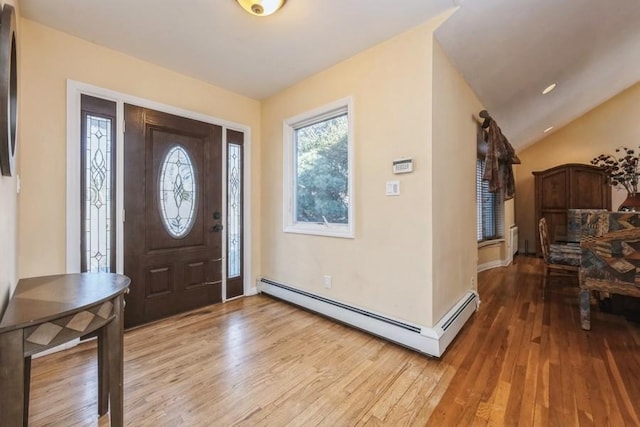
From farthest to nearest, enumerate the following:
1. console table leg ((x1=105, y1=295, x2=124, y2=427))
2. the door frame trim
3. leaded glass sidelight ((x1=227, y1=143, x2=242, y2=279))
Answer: leaded glass sidelight ((x1=227, y1=143, x2=242, y2=279)), the door frame trim, console table leg ((x1=105, y1=295, x2=124, y2=427))

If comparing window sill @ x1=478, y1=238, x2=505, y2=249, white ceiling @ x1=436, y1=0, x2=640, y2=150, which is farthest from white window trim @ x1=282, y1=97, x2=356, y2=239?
window sill @ x1=478, y1=238, x2=505, y2=249

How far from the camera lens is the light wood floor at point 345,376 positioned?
1.39 m

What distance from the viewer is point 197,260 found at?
282 cm

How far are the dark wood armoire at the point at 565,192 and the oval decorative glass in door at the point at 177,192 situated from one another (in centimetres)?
590

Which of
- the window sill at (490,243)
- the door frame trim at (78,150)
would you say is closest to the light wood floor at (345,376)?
the door frame trim at (78,150)

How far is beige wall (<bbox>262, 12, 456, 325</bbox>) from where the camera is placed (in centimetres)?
200

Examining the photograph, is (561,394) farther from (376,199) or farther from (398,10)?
(398,10)

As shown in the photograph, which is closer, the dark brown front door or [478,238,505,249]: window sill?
the dark brown front door

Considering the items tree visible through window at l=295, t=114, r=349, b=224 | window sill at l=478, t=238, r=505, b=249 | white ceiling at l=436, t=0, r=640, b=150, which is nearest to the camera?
white ceiling at l=436, t=0, r=640, b=150

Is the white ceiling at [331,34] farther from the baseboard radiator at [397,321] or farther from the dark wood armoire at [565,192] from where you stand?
the dark wood armoire at [565,192]

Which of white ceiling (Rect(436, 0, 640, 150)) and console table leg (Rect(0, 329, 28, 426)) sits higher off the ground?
white ceiling (Rect(436, 0, 640, 150))

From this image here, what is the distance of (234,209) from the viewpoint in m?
3.14

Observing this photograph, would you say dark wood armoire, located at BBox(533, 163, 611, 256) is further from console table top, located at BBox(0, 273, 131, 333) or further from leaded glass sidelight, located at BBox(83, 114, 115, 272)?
leaded glass sidelight, located at BBox(83, 114, 115, 272)

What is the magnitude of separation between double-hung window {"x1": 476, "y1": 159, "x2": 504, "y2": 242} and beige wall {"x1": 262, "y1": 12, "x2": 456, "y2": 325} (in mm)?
3077
